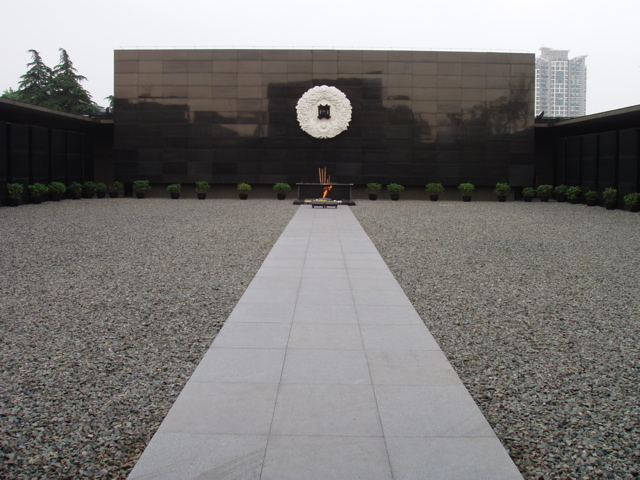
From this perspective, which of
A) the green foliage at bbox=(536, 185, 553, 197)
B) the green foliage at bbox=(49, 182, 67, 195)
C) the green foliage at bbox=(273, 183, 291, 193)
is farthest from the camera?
the green foliage at bbox=(273, 183, 291, 193)

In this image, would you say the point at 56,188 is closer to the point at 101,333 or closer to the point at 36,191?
the point at 36,191

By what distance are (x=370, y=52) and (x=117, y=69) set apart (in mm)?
13973

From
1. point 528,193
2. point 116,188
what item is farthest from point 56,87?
point 528,193

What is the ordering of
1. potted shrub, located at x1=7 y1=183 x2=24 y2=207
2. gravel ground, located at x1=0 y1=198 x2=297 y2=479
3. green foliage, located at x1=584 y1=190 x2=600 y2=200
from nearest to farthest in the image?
gravel ground, located at x1=0 y1=198 x2=297 y2=479 → potted shrub, located at x1=7 y1=183 x2=24 y2=207 → green foliage, located at x1=584 y1=190 x2=600 y2=200

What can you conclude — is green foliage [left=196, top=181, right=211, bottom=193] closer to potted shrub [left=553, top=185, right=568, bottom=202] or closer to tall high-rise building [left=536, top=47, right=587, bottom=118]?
potted shrub [left=553, top=185, right=568, bottom=202]

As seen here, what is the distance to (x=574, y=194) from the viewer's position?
A: 30.2 m

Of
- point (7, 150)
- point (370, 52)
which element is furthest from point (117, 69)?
point (370, 52)

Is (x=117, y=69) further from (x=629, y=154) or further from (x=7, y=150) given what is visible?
(x=629, y=154)

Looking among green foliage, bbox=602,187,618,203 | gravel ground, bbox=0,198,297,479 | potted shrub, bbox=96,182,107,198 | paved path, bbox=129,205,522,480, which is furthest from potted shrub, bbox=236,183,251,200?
paved path, bbox=129,205,522,480

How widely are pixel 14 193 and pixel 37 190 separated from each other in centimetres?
176

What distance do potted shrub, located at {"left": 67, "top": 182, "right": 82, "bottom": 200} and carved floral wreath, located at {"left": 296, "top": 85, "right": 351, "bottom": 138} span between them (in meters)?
11.9

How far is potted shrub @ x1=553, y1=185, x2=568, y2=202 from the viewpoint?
104ft

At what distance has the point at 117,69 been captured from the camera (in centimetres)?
3469

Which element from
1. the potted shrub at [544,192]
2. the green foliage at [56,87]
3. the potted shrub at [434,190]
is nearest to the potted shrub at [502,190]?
the potted shrub at [544,192]
